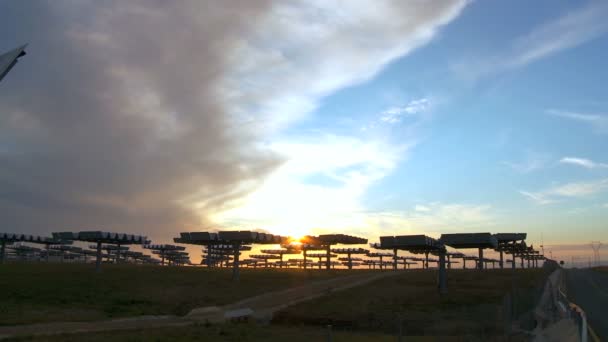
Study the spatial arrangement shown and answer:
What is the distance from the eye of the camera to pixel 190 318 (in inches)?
Result: 1212

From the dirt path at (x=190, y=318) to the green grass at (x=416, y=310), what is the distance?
2.79 m

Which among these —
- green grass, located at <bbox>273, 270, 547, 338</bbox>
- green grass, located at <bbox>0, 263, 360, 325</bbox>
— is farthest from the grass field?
green grass, located at <bbox>0, 263, 360, 325</bbox>

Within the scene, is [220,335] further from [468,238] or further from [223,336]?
[468,238]

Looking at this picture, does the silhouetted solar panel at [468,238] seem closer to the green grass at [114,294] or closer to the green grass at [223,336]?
the green grass at [114,294]

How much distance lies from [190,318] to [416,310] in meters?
14.8

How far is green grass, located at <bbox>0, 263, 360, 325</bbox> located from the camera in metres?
29.0

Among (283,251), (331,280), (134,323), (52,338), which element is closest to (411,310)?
(134,323)

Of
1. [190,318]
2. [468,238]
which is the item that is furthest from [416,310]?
[190,318]

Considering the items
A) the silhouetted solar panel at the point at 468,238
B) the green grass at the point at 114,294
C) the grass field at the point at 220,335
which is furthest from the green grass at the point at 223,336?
the silhouetted solar panel at the point at 468,238

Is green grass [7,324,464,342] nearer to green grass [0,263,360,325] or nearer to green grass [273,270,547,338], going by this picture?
green grass [273,270,547,338]

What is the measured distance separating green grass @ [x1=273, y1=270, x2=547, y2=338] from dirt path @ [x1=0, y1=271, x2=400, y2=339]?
2785mm

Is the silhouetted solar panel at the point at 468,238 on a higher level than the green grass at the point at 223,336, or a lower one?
higher

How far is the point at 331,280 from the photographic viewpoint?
192 ft

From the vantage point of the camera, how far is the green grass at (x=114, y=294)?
95.2 ft
